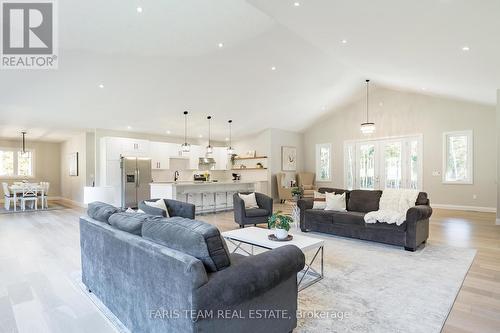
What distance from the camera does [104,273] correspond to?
2.47 metres

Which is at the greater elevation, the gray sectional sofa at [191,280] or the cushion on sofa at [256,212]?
the gray sectional sofa at [191,280]

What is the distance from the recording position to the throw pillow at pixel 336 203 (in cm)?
528

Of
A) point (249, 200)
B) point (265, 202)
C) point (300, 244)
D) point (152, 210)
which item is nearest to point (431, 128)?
point (265, 202)

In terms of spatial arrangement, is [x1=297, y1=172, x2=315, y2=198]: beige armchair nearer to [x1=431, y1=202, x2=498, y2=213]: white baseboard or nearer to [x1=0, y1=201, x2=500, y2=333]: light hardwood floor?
[x1=431, y1=202, x2=498, y2=213]: white baseboard

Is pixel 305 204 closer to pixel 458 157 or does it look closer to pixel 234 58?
pixel 234 58

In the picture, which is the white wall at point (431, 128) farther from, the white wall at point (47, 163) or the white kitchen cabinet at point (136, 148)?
the white wall at point (47, 163)

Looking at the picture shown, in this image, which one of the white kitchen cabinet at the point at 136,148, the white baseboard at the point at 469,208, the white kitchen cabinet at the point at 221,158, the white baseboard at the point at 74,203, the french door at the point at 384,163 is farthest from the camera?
the white kitchen cabinet at the point at 221,158

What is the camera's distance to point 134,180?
28.6ft

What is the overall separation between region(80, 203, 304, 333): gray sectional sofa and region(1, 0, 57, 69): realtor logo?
11.9 feet

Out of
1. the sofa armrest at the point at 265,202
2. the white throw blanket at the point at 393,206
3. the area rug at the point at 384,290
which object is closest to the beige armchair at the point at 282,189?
the sofa armrest at the point at 265,202

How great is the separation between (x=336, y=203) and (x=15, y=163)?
12.6 m

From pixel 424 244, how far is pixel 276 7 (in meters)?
4.37

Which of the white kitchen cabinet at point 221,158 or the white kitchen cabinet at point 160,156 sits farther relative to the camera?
the white kitchen cabinet at point 221,158

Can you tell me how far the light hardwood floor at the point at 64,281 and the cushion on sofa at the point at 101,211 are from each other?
781 mm
